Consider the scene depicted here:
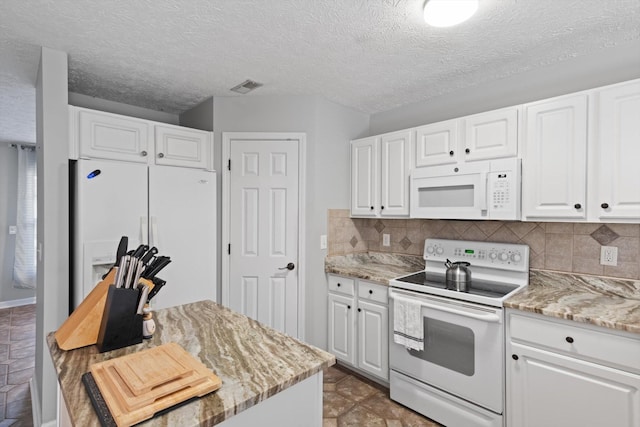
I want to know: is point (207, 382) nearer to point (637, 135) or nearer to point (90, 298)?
point (90, 298)

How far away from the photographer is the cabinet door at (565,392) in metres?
1.59

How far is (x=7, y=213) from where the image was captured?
4.82 m

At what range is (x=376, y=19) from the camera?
172 centimetres

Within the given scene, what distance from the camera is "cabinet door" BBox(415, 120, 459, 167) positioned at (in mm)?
2453

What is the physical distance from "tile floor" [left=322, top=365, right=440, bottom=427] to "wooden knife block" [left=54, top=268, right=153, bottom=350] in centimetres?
159

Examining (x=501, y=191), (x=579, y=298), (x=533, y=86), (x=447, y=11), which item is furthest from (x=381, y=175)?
(x=579, y=298)

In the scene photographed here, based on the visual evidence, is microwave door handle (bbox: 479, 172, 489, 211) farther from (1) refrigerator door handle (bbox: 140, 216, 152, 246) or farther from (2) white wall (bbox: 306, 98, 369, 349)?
(1) refrigerator door handle (bbox: 140, 216, 152, 246)

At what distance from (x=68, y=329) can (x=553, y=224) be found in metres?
2.74

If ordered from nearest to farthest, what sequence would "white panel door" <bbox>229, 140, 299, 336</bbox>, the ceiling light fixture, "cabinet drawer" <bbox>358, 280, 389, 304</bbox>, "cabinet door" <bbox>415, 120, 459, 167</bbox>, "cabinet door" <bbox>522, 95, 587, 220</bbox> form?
the ceiling light fixture
"cabinet door" <bbox>522, 95, 587, 220</bbox>
"cabinet door" <bbox>415, 120, 459, 167</bbox>
"cabinet drawer" <bbox>358, 280, 389, 304</bbox>
"white panel door" <bbox>229, 140, 299, 336</bbox>

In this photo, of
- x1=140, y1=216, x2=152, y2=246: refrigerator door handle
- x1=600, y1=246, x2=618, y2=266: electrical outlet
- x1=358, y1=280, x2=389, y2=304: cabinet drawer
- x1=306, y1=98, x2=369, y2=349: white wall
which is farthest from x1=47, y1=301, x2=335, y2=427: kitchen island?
x1=600, y1=246, x2=618, y2=266: electrical outlet

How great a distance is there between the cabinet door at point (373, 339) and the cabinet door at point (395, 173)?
814 mm

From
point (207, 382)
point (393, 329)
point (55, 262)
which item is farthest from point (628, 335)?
point (55, 262)

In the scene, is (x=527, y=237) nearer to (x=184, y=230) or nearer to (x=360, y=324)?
(x=360, y=324)

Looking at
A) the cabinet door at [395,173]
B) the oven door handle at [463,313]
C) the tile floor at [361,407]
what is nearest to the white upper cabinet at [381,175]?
the cabinet door at [395,173]
